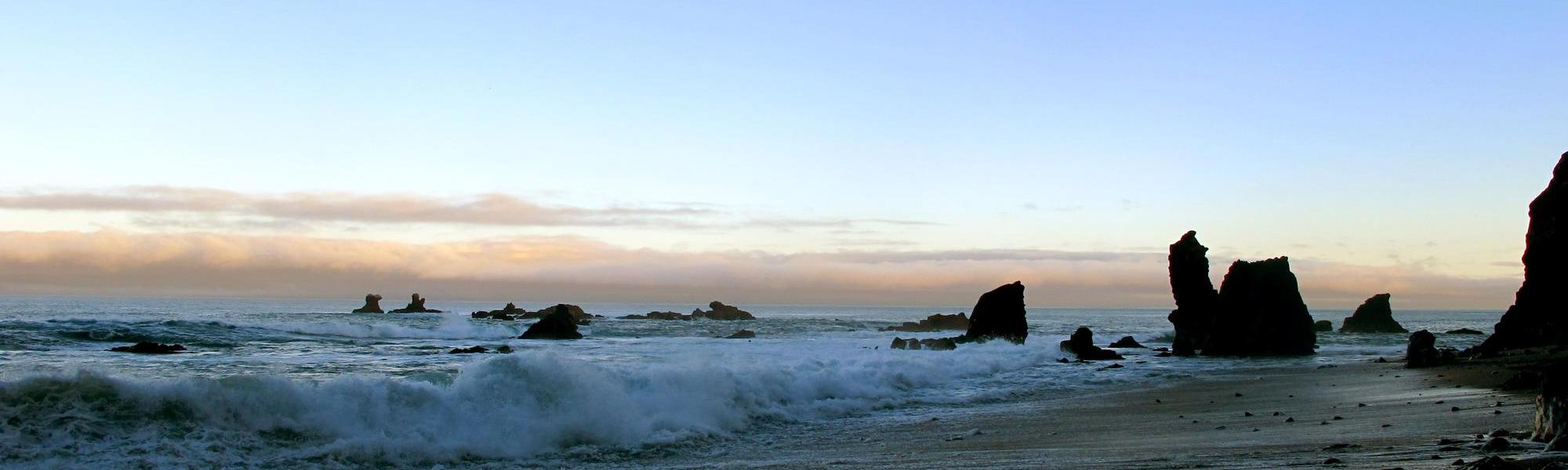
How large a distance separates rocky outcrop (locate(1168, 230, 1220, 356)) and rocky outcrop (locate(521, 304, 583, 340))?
89.5ft

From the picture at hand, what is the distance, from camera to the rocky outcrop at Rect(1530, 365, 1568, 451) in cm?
777

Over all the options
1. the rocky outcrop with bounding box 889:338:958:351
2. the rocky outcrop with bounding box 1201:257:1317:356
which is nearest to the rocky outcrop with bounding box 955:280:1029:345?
the rocky outcrop with bounding box 889:338:958:351

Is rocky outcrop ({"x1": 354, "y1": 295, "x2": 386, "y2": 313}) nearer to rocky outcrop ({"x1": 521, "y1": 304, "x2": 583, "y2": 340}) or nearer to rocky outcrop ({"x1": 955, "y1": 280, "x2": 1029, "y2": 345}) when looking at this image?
rocky outcrop ({"x1": 521, "y1": 304, "x2": 583, "y2": 340})

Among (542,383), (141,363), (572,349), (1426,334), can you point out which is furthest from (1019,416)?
(572,349)

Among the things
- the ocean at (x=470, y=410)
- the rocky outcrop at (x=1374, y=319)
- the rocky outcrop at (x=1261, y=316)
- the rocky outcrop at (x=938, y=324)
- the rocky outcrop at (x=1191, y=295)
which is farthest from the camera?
the rocky outcrop at (x=938, y=324)

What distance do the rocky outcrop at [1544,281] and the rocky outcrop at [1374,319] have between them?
1992 inches

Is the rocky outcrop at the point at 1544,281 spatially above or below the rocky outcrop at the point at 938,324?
above

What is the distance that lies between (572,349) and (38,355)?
619 inches

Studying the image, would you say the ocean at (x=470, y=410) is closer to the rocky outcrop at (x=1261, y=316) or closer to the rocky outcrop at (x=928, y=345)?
the rocky outcrop at (x=928, y=345)

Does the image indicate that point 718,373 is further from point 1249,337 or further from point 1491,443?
point 1249,337

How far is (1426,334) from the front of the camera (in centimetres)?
2655

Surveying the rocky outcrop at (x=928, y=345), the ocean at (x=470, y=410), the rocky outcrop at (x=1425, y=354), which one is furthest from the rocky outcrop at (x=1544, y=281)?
the rocky outcrop at (x=928, y=345)

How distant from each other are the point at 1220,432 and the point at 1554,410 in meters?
4.00

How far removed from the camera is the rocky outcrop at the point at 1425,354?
25594 millimetres
